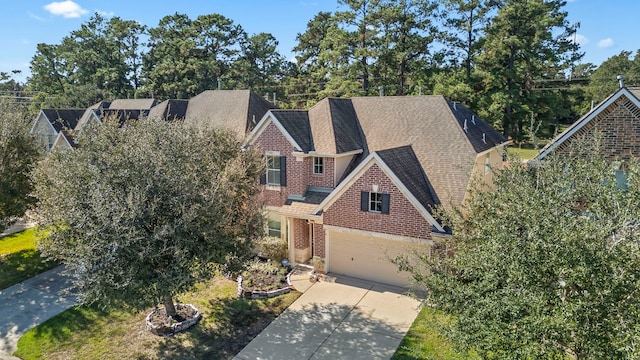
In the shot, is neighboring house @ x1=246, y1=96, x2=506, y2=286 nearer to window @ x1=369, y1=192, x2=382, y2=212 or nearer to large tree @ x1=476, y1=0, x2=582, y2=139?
window @ x1=369, y1=192, x2=382, y2=212

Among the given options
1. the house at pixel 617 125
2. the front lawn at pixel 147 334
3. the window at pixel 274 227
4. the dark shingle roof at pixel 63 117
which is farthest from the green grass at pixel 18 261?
the house at pixel 617 125

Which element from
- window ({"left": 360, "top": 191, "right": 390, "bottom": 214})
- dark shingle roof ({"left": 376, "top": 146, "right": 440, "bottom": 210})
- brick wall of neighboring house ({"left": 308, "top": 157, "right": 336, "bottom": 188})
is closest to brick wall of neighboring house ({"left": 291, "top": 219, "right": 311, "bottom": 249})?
brick wall of neighboring house ({"left": 308, "top": 157, "right": 336, "bottom": 188})

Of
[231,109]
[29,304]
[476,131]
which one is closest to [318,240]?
[476,131]

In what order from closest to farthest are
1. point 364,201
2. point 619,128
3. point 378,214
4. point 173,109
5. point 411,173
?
point 619,128
point 378,214
point 364,201
point 411,173
point 173,109

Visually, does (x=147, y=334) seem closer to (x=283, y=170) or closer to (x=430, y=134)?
(x=283, y=170)

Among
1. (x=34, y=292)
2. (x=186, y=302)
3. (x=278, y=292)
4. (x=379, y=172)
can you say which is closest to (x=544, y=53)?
(x=379, y=172)
